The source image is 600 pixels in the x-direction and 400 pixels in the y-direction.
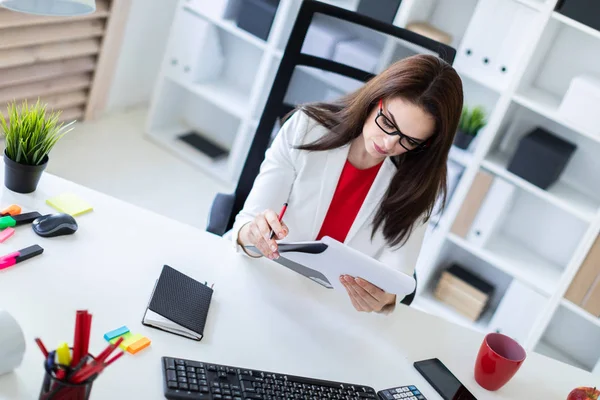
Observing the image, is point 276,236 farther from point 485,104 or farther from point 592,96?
point 485,104

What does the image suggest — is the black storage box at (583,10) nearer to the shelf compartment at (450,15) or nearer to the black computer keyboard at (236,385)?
the shelf compartment at (450,15)

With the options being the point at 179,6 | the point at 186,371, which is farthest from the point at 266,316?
the point at 179,6

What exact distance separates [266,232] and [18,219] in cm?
53

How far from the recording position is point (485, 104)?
3.06 metres

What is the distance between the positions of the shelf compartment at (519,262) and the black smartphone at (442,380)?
1.41 metres

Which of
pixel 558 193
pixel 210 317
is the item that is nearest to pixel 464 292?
pixel 558 193

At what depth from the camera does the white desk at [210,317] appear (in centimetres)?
128

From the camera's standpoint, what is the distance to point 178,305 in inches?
55.7

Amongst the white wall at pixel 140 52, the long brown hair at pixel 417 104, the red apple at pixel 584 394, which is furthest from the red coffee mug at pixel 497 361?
the white wall at pixel 140 52

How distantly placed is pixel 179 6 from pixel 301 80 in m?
1.57

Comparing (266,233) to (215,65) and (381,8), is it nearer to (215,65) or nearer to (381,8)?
(381,8)

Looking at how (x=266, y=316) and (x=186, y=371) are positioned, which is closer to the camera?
(x=186, y=371)

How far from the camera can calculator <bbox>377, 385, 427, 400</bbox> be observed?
1.43m

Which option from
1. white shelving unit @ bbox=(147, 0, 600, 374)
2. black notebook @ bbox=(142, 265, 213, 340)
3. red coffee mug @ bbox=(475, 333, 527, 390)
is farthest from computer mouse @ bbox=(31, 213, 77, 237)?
white shelving unit @ bbox=(147, 0, 600, 374)
